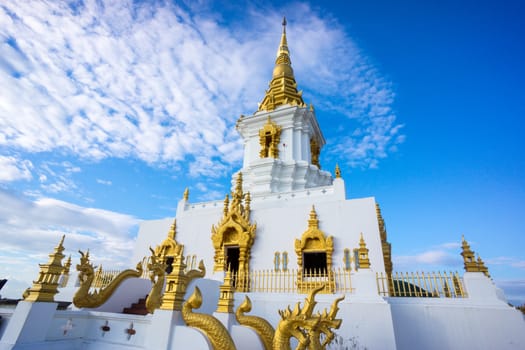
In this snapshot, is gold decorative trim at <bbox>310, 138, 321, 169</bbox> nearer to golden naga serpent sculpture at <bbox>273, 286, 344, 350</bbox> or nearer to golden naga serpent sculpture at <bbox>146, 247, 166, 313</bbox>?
golden naga serpent sculpture at <bbox>146, 247, 166, 313</bbox>

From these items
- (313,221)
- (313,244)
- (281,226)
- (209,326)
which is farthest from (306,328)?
(281,226)

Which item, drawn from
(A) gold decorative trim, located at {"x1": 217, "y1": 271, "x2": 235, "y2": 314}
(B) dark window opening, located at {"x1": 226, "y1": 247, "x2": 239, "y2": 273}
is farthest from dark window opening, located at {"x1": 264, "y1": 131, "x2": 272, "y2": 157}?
(A) gold decorative trim, located at {"x1": 217, "y1": 271, "x2": 235, "y2": 314}

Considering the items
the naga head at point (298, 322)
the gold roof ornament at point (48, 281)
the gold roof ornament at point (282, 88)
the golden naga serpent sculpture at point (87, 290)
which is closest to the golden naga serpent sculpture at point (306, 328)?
the naga head at point (298, 322)

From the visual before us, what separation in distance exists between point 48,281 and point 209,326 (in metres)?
3.20

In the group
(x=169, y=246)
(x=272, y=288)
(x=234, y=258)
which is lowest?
(x=272, y=288)

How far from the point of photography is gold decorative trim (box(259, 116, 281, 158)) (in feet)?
57.4

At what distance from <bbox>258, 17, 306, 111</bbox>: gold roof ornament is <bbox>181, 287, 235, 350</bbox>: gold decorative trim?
15558 millimetres

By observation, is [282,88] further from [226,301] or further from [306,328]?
[306,328]

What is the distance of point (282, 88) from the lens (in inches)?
822

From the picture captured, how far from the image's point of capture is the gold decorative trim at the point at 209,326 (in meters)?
4.16

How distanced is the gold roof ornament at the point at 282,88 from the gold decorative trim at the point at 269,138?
2.02 m

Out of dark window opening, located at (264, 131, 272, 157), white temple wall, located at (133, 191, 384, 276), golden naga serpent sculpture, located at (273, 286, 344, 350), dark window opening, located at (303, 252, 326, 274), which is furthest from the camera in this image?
dark window opening, located at (264, 131, 272, 157)

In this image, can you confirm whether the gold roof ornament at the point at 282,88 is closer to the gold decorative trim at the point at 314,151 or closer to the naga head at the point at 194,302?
the gold decorative trim at the point at 314,151

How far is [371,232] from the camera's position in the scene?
11.0 meters
